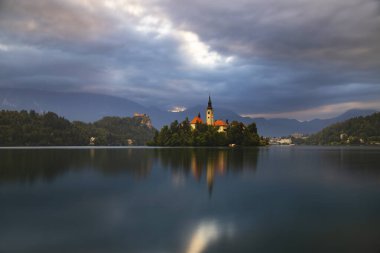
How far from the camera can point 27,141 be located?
566 feet

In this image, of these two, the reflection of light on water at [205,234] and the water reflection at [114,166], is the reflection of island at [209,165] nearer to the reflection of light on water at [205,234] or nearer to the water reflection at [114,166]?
the water reflection at [114,166]

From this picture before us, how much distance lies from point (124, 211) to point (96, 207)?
1928 mm

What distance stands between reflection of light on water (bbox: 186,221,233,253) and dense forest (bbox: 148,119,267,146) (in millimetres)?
130757

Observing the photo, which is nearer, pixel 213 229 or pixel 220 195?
pixel 213 229

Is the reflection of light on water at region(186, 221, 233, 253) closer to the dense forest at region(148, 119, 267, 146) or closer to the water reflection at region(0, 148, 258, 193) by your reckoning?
the water reflection at region(0, 148, 258, 193)

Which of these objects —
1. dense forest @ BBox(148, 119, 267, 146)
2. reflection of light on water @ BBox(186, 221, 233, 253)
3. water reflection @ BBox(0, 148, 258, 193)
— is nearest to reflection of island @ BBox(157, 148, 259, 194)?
water reflection @ BBox(0, 148, 258, 193)

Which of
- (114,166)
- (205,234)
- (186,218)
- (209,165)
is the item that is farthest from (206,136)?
(205,234)

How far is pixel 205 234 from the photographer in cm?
1355

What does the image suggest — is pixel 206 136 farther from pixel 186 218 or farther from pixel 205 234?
pixel 205 234

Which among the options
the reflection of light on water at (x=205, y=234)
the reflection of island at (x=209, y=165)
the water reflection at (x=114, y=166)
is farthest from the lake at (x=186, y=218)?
the reflection of island at (x=209, y=165)

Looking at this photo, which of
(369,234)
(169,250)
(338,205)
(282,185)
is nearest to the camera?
(169,250)

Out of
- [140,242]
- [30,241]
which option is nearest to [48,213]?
[30,241]

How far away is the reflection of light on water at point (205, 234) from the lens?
11.9m

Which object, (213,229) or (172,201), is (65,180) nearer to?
(172,201)
